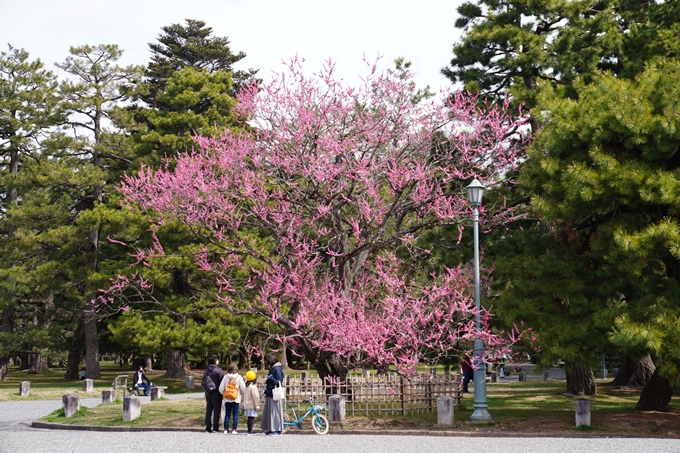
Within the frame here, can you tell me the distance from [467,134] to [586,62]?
4.60m

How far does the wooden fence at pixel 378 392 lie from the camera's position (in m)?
15.7

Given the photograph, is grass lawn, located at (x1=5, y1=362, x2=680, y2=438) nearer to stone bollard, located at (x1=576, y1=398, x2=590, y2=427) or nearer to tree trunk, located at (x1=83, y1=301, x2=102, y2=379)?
stone bollard, located at (x1=576, y1=398, x2=590, y2=427)

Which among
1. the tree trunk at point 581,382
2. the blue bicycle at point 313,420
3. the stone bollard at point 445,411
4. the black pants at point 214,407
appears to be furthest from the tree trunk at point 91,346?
the stone bollard at point 445,411

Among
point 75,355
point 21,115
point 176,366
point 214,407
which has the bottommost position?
point 176,366

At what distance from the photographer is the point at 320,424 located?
14102 millimetres

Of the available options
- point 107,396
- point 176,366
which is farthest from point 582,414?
point 176,366

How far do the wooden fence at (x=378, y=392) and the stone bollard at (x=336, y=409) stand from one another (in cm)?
51

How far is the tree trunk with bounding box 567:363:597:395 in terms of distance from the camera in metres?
22.5

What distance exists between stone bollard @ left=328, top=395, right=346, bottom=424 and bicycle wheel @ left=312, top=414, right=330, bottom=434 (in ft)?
2.76

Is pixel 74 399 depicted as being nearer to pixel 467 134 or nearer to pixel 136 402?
pixel 136 402

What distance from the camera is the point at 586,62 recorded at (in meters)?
19.8

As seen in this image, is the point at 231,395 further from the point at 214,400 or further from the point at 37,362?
the point at 37,362

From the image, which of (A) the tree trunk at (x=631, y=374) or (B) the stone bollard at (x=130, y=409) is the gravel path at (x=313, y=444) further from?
(A) the tree trunk at (x=631, y=374)

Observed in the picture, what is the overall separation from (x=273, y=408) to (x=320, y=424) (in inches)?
41.8
